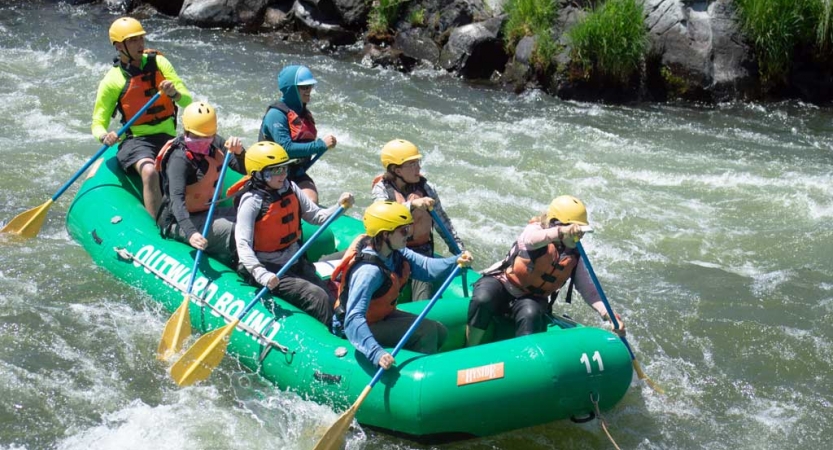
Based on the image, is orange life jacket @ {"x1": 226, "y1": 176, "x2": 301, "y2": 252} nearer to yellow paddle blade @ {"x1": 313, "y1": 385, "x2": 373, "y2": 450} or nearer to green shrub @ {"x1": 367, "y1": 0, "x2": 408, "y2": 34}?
yellow paddle blade @ {"x1": 313, "y1": 385, "x2": 373, "y2": 450}

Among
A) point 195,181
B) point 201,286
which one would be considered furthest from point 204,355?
point 195,181

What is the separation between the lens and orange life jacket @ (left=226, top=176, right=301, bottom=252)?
5.75m

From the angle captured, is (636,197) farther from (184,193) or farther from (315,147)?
(184,193)

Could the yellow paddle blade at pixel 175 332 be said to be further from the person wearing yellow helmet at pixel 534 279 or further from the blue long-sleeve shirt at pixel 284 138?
the person wearing yellow helmet at pixel 534 279

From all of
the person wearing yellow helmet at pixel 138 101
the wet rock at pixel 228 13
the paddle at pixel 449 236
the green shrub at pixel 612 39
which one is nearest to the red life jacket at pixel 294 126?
the person wearing yellow helmet at pixel 138 101

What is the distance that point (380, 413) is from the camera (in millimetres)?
5109

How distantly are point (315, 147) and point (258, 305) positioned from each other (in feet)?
4.72

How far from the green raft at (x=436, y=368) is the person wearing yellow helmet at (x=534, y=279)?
0.14m

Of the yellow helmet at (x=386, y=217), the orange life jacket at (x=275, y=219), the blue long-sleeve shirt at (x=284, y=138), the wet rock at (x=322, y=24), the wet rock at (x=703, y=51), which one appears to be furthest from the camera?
the wet rock at (x=322, y=24)

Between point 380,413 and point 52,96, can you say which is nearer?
point 380,413

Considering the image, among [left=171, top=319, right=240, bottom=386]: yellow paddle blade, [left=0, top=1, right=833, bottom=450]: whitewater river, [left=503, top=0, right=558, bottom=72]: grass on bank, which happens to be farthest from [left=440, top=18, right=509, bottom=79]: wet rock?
[left=171, top=319, right=240, bottom=386]: yellow paddle blade

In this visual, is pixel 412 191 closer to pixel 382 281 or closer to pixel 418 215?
pixel 418 215

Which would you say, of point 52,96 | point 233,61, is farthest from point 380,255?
point 233,61

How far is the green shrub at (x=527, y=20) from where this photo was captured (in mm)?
12219
